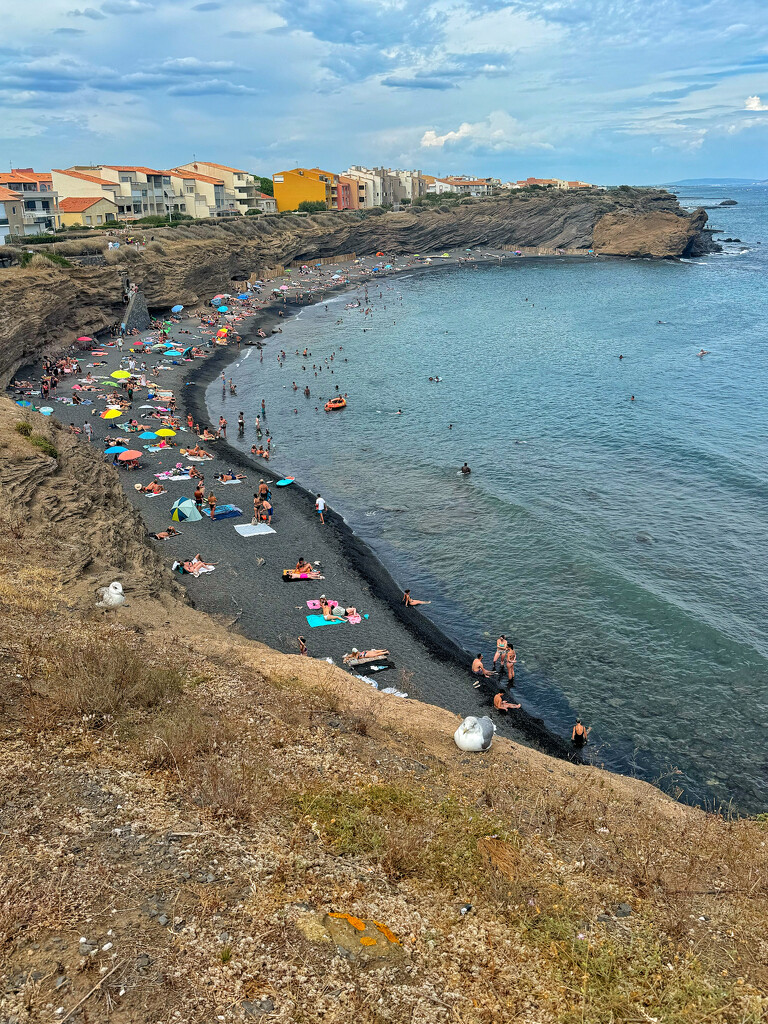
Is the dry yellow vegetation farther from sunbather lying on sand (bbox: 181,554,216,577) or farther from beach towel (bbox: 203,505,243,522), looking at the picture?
beach towel (bbox: 203,505,243,522)

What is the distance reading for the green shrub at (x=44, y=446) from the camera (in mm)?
20188

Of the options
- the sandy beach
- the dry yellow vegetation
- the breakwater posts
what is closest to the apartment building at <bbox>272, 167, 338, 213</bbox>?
the breakwater posts

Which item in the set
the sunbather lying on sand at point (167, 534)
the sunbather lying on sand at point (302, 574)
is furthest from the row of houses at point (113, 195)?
the sunbather lying on sand at point (302, 574)

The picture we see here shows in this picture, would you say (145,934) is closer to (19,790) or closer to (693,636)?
(19,790)

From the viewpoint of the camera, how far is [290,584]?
22.7 m

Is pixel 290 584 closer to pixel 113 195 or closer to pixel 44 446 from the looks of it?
pixel 44 446

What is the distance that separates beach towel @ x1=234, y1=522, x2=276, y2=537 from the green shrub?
Result: 7723 mm

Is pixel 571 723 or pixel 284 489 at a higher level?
pixel 284 489

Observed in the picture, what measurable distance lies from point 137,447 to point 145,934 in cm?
3179

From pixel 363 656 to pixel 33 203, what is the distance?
76.4 metres

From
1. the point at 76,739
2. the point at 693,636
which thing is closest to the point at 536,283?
the point at 693,636

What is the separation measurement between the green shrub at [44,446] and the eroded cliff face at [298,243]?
81.1 feet

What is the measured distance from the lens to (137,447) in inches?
1379

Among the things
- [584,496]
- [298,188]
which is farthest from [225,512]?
[298,188]
